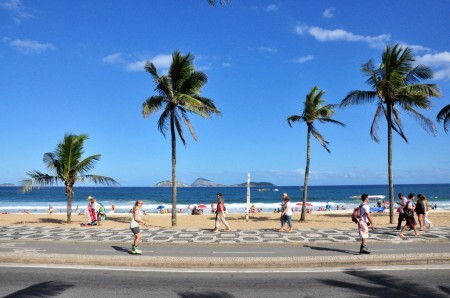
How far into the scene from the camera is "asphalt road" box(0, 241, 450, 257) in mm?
11969

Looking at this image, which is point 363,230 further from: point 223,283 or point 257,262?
point 223,283

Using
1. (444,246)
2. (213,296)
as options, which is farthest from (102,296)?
(444,246)

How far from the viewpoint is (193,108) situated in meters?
21.3

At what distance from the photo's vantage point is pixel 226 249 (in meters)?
13.1

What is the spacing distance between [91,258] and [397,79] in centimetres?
1848

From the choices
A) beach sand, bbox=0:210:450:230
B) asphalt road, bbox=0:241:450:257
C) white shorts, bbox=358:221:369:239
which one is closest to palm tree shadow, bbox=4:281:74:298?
asphalt road, bbox=0:241:450:257

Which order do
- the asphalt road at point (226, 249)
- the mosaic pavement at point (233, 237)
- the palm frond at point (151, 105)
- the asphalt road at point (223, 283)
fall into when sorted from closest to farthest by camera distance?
the asphalt road at point (223, 283)
the asphalt road at point (226, 249)
the mosaic pavement at point (233, 237)
the palm frond at point (151, 105)

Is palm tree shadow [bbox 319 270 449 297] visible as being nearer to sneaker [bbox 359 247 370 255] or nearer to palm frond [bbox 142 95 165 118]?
sneaker [bbox 359 247 370 255]

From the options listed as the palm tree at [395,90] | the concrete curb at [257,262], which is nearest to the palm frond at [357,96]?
the palm tree at [395,90]

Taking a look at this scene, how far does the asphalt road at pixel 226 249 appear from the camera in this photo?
471 inches

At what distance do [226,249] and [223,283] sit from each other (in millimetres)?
4977

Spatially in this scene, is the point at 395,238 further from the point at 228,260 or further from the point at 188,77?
the point at 188,77

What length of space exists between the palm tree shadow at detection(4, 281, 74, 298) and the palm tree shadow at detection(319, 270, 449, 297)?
5239 mm

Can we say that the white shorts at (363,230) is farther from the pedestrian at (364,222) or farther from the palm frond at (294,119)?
the palm frond at (294,119)
